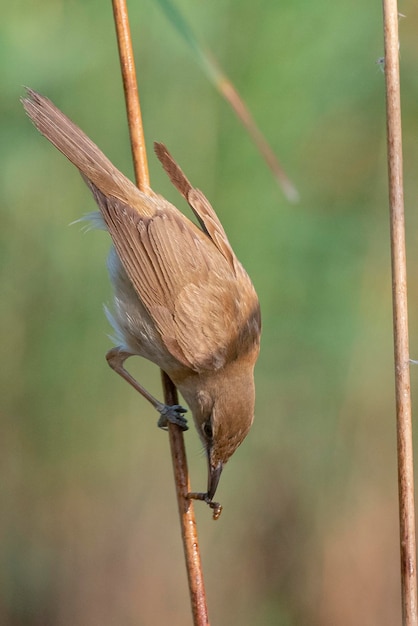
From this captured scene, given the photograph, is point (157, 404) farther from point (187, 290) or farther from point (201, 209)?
point (201, 209)

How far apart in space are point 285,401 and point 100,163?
1.37 meters

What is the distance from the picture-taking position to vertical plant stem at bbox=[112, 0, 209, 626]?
6.83 ft

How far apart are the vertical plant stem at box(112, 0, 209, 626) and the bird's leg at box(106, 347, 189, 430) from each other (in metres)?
0.10

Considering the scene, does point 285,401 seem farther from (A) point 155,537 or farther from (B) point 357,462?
(A) point 155,537

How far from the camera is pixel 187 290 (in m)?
2.84

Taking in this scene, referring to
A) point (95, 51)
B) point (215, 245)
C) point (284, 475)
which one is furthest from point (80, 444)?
point (95, 51)

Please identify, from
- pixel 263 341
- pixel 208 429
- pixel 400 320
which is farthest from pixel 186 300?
pixel 400 320

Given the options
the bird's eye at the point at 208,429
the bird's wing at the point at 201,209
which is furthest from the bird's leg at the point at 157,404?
the bird's wing at the point at 201,209

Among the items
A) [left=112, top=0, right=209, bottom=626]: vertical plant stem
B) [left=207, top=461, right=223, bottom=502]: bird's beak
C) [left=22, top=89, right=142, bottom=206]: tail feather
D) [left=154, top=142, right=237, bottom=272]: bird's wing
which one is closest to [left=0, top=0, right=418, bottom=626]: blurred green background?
[left=154, top=142, right=237, bottom=272]: bird's wing

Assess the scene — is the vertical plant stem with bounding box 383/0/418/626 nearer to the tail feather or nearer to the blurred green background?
the tail feather

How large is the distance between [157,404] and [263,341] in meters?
0.82

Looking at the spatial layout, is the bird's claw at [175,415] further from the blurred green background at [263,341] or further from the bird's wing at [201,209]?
the blurred green background at [263,341]

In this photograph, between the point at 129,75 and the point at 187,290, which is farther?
the point at 187,290

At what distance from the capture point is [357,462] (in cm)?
354
